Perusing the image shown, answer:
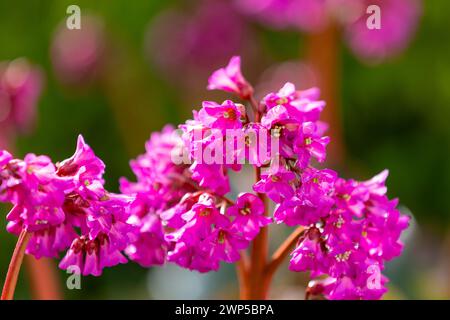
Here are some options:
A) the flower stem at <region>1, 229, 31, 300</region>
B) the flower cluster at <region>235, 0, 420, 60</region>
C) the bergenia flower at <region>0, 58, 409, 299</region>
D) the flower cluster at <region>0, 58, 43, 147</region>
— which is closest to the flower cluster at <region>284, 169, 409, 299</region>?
the bergenia flower at <region>0, 58, 409, 299</region>

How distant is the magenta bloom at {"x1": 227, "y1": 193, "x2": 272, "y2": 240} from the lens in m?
0.96

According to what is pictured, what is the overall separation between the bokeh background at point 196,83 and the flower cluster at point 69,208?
3.52 feet

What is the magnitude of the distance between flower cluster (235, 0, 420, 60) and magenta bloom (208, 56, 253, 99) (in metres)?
1.20

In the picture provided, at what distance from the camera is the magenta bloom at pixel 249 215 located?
3.15 feet

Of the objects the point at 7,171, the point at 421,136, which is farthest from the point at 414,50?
the point at 7,171

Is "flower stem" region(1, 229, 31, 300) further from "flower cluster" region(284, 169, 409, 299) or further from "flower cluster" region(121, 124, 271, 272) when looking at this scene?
"flower cluster" region(284, 169, 409, 299)

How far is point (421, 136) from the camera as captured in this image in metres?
2.45

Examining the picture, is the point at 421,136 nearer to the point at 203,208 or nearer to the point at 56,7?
the point at 56,7

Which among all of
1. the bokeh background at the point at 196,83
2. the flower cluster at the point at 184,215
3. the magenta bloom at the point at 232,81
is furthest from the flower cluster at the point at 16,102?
the magenta bloom at the point at 232,81

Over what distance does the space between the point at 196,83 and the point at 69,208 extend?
165 cm

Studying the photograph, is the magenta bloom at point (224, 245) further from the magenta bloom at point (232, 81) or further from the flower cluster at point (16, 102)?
the flower cluster at point (16, 102)

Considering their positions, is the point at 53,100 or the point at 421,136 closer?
the point at 421,136

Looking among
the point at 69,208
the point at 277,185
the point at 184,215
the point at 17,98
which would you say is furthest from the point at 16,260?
the point at 17,98
